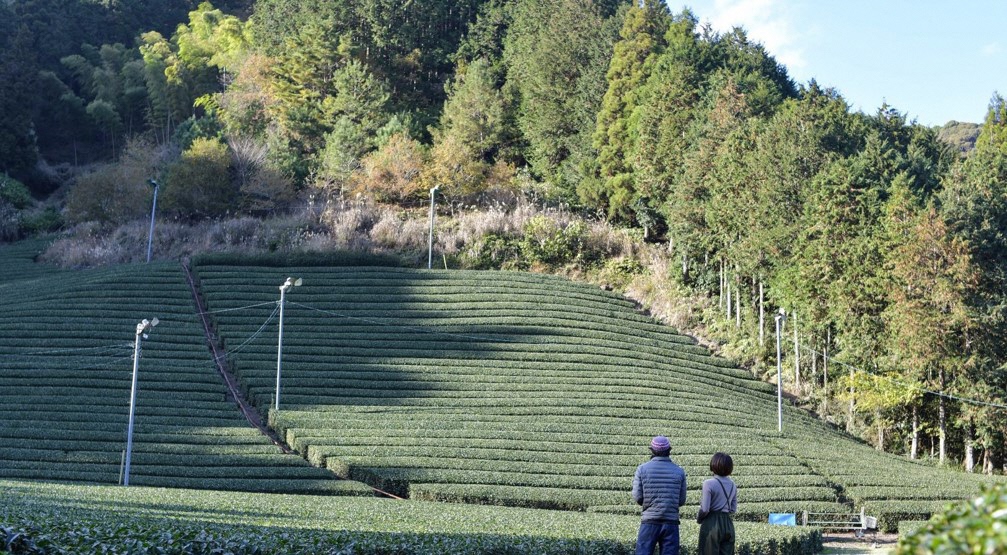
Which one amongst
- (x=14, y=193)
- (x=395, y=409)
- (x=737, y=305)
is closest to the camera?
(x=395, y=409)

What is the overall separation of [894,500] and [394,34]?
177 feet

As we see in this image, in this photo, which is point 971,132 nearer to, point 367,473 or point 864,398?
point 864,398

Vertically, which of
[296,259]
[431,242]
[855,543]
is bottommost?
[855,543]

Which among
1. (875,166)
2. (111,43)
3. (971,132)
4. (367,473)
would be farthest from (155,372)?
(971,132)

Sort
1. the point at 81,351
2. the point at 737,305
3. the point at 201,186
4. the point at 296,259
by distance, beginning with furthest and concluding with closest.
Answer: the point at 201,186 → the point at 296,259 → the point at 737,305 → the point at 81,351

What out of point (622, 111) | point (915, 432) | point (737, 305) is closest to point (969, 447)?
point (915, 432)

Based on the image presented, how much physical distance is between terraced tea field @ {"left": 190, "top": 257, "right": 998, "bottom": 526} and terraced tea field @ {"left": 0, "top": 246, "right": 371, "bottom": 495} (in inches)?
56.5

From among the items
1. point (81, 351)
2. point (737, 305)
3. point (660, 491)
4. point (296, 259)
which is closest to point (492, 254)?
point (296, 259)

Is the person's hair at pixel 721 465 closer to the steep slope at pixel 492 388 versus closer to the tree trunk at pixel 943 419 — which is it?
the steep slope at pixel 492 388

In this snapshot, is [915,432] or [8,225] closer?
[915,432]

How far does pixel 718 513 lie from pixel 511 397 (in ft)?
85.3

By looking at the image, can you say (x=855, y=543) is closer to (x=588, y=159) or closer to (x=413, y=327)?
(x=413, y=327)

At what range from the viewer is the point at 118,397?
33.2 metres

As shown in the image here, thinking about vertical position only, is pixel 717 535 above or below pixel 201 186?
below
